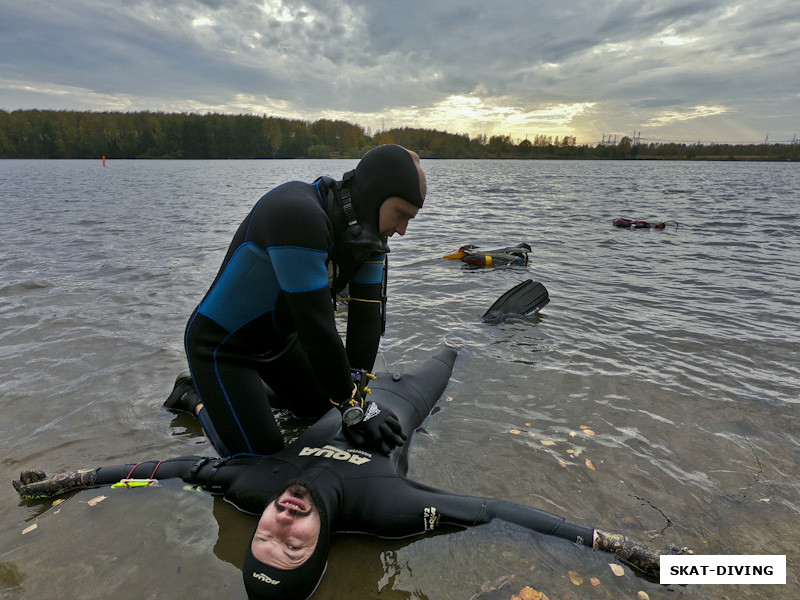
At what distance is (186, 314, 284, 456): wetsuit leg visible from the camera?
298 centimetres

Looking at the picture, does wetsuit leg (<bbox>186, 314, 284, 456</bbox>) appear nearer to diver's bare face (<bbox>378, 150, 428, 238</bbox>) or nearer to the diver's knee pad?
the diver's knee pad

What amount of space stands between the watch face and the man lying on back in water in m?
0.21

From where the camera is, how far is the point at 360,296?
338cm

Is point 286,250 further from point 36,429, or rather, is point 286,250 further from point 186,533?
point 36,429

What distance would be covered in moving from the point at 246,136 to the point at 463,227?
11880cm

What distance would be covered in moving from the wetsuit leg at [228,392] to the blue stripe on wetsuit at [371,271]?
3.37 feet

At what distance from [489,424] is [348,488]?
67.4 inches

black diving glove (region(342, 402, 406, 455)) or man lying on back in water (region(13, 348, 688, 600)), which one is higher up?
black diving glove (region(342, 402, 406, 455))

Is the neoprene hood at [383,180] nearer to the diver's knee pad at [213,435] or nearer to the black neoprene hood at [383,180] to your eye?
the black neoprene hood at [383,180]

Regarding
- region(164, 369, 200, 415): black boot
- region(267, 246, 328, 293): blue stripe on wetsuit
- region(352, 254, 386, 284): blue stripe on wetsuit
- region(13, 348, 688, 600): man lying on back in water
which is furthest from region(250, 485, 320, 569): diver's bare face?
region(164, 369, 200, 415): black boot

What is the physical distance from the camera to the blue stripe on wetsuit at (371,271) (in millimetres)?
3277

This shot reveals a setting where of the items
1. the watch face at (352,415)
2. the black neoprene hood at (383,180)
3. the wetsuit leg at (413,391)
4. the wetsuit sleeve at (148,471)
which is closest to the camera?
the black neoprene hood at (383,180)

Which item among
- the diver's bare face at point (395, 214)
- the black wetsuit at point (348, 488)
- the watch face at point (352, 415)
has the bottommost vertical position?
the black wetsuit at point (348, 488)

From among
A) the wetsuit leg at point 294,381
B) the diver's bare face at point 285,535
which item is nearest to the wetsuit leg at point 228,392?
the wetsuit leg at point 294,381
